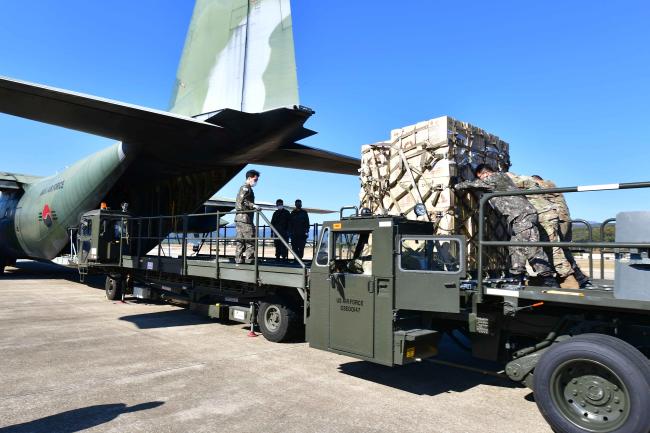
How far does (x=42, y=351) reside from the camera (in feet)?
25.4

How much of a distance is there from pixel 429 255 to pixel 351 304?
4.17ft

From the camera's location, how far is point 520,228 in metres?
6.62

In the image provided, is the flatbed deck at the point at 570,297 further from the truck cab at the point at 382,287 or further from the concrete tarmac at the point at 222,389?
the concrete tarmac at the point at 222,389

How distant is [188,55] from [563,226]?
9.40m

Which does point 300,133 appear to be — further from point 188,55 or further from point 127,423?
point 127,423

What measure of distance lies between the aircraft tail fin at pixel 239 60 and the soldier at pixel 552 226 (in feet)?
15.0

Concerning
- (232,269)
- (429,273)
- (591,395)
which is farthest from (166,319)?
(591,395)

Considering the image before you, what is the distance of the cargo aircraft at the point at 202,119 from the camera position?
29.9 feet

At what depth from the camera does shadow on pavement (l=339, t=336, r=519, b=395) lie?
615 centimetres

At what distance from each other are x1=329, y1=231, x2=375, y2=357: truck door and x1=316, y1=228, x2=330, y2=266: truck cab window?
6.6 inches

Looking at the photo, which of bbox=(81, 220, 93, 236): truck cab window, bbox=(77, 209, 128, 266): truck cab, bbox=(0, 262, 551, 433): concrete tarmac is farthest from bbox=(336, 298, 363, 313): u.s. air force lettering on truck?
bbox=(81, 220, 93, 236): truck cab window

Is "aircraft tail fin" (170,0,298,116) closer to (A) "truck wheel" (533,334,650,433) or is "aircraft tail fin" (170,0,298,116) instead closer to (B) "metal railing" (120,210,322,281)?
(B) "metal railing" (120,210,322,281)

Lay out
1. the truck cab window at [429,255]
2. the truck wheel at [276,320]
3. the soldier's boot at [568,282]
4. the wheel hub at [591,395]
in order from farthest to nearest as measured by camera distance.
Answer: the truck wheel at [276,320]
the soldier's boot at [568,282]
the truck cab window at [429,255]
the wheel hub at [591,395]

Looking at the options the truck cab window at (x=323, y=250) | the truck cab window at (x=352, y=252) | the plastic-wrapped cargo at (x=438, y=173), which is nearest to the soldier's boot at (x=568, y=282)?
the plastic-wrapped cargo at (x=438, y=173)
